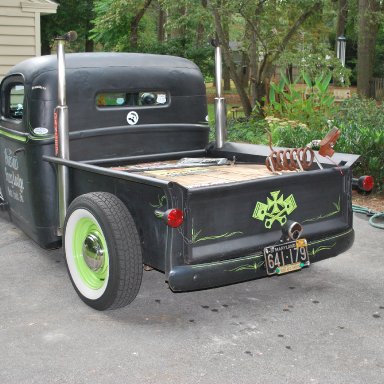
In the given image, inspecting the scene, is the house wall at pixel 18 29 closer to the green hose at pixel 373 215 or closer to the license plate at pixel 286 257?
the green hose at pixel 373 215

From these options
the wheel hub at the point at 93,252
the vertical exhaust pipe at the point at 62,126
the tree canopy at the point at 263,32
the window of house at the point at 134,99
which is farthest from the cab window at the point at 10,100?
the tree canopy at the point at 263,32

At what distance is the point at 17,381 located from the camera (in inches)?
141

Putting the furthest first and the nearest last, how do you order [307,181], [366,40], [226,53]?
[366,40] → [226,53] → [307,181]

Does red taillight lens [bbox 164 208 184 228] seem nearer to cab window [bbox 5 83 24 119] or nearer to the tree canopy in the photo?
cab window [bbox 5 83 24 119]

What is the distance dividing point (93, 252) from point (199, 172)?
4.12 ft

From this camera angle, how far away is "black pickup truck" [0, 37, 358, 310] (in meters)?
4.21

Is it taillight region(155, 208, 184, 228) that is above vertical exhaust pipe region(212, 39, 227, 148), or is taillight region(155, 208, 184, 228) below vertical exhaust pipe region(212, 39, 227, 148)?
below

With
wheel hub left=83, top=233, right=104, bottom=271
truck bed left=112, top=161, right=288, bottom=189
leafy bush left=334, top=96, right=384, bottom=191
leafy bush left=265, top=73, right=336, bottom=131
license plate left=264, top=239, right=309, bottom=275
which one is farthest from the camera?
leafy bush left=265, top=73, right=336, bottom=131

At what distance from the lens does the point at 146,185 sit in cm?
429

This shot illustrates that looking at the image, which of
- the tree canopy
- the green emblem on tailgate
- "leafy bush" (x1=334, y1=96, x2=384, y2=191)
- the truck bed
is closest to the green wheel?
the truck bed

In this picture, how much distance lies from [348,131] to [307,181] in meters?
4.23

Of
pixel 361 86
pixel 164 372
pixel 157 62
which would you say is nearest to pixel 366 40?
pixel 361 86

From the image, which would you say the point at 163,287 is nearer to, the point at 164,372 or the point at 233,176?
the point at 233,176

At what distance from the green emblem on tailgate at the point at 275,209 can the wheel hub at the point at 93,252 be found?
3.81 feet
